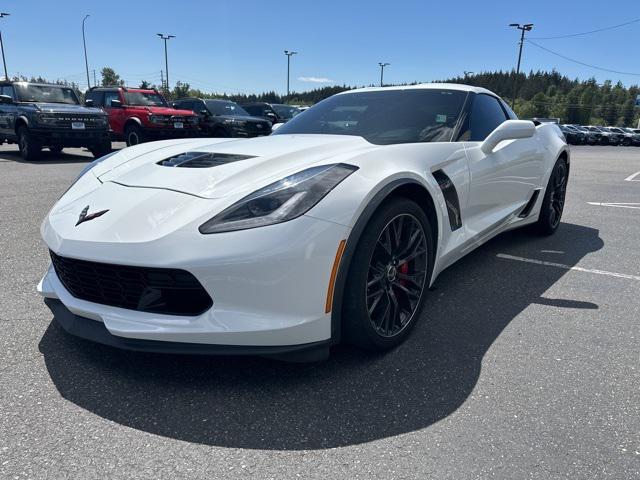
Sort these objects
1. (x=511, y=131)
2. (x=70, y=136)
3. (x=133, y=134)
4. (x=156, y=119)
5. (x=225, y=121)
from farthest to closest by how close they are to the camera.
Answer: (x=225, y=121) < (x=133, y=134) < (x=156, y=119) < (x=70, y=136) < (x=511, y=131)

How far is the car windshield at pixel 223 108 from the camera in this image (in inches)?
589

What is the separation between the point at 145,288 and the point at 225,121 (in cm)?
1318

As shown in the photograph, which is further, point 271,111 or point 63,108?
point 271,111

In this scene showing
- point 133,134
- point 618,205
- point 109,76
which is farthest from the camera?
point 109,76

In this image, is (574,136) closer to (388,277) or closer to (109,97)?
(109,97)

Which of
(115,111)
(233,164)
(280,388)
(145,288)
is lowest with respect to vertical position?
(280,388)

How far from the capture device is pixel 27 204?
18.5ft

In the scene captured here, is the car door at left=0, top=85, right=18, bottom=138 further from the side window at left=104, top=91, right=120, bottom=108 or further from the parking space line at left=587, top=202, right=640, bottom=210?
the parking space line at left=587, top=202, right=640, bottom=210

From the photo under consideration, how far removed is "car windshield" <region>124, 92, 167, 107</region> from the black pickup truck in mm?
2023

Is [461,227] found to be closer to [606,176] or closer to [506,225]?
[506,225]

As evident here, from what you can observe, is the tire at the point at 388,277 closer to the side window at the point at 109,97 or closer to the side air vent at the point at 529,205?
the side air vent at the point at 529,205

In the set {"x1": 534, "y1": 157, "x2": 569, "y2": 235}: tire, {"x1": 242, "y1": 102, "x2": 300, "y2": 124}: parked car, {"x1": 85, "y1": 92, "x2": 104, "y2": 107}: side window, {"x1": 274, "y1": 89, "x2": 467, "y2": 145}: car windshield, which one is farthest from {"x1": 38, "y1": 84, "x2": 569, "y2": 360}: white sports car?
{"x1": 242, "y1": 102, "x2": 300, "y2": 124}: parked car

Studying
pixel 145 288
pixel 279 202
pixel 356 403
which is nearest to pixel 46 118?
pixel 145 288

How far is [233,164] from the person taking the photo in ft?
7.84
